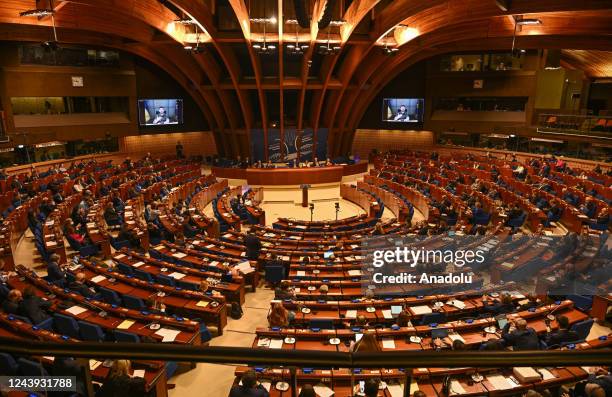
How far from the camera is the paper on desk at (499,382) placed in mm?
7246

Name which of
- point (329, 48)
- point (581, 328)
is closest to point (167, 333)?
point (581, 328)

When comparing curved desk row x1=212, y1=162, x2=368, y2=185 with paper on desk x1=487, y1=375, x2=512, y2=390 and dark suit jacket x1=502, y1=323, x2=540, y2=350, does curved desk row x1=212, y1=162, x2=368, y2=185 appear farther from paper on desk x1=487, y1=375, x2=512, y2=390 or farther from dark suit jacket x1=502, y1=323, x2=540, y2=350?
paper on desk x1=487, y1=375, x2=512, y2=390

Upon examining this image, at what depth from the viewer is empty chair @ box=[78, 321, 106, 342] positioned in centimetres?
874

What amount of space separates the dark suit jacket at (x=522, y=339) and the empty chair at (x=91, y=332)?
26.4ft

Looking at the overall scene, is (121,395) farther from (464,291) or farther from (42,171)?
(42,171)

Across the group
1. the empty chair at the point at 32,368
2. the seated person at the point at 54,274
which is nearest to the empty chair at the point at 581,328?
the empty chair at the point at 32,368

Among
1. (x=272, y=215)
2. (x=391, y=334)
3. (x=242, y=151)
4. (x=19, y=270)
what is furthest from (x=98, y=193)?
(x=391, y=334)

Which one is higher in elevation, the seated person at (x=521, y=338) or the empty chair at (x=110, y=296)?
the seated person at (x=521, y=338)

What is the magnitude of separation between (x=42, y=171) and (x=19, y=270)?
17.1 metres

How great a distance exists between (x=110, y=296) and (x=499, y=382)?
8.99 meters

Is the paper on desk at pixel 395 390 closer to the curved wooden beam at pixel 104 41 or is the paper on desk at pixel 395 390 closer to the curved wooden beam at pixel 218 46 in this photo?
the curved wooden beam at pixel 218 46

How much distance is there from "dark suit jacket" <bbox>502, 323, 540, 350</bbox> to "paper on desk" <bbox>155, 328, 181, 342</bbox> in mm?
6683

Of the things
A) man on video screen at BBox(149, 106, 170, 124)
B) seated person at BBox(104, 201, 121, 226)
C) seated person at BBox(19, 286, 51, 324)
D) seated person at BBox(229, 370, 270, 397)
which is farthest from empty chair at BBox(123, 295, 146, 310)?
man on video screen at BBox(149, 106, 170, 124)

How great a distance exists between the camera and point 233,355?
150 centimetres
